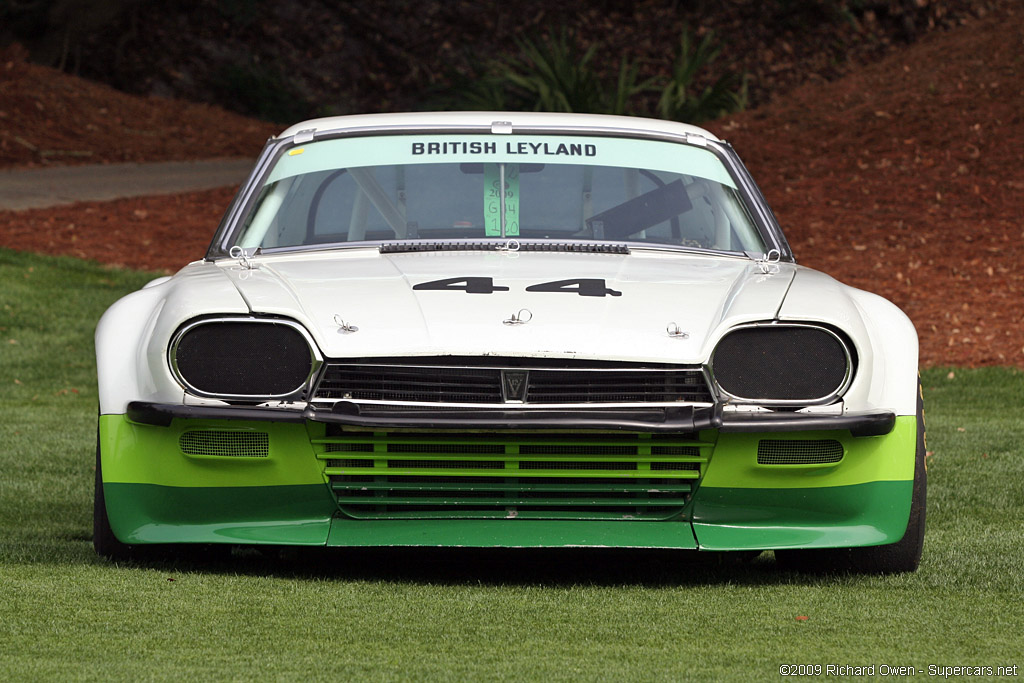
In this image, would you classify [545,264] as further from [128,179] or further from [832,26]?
[832,26]

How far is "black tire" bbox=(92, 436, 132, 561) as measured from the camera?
12.9ft

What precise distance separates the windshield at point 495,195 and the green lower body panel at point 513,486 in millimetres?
1126

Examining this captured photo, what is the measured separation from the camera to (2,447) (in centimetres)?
646

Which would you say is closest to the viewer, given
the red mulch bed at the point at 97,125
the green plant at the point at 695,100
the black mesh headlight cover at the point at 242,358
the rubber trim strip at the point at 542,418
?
the rubber trim strip at the point at 542,418

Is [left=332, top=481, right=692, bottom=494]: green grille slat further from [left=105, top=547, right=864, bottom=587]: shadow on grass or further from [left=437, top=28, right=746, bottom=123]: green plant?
[left=437, top=28, right=746, bottom=123]: green plant

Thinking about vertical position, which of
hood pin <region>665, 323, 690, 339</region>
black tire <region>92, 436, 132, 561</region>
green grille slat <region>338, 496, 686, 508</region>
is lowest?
black tire <region>92, 436, 132, 561</region>

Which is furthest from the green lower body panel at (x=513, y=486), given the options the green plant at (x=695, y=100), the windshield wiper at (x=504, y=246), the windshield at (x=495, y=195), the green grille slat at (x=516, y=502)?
the green plant at (x=695, y=100)

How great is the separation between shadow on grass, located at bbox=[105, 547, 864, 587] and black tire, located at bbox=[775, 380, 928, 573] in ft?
0.19

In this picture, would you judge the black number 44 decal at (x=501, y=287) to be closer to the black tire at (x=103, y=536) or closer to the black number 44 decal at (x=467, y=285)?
the black number 44 decal at (x=467, y=285)

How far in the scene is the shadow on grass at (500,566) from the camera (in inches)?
155

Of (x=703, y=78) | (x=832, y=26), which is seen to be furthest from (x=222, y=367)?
(x=832, y=26)

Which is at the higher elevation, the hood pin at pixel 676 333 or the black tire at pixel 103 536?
the hood pin at pixel 676 333

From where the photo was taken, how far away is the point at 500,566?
4.18 metres

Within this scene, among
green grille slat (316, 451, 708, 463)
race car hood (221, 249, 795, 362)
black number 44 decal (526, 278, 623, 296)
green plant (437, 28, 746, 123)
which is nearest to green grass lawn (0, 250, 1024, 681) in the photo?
green grille slat (316, 451, 708, 463)
